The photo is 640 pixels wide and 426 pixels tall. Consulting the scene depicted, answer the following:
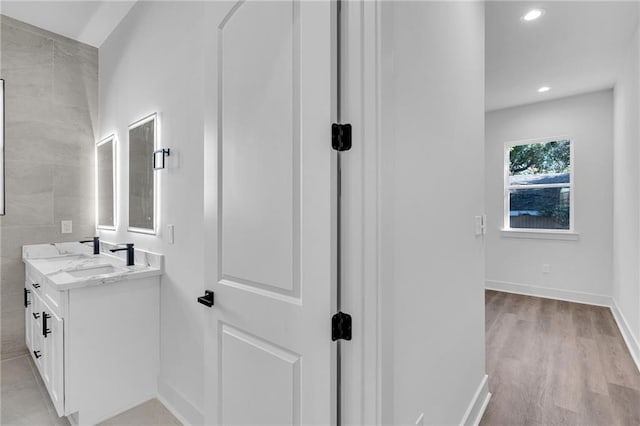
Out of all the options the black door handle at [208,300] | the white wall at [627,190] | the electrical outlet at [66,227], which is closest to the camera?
the black door handle at [208,300]

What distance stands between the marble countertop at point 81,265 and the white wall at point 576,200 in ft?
15.5

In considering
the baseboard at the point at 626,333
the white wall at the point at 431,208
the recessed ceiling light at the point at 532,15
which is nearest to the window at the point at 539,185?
the baseboard at the point at 626,333

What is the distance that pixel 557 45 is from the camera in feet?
9.70

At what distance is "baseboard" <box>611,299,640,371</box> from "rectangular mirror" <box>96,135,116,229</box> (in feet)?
14.7

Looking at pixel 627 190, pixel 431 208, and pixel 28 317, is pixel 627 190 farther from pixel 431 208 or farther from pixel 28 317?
pixel 28 317

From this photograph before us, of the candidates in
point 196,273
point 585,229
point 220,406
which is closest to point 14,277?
point 196,273

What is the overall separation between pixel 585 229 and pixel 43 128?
6.14 meters

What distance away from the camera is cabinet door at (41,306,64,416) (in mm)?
1790

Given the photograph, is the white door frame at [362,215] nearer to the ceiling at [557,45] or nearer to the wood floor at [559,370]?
the wood floor at [559,370]

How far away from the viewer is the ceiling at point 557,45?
96.7 inches

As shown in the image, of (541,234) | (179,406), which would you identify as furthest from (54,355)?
(541,234)

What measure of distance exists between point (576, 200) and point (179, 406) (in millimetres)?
5030

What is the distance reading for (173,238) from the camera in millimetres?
2012

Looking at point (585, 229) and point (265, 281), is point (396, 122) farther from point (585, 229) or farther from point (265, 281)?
point (585, 229)
